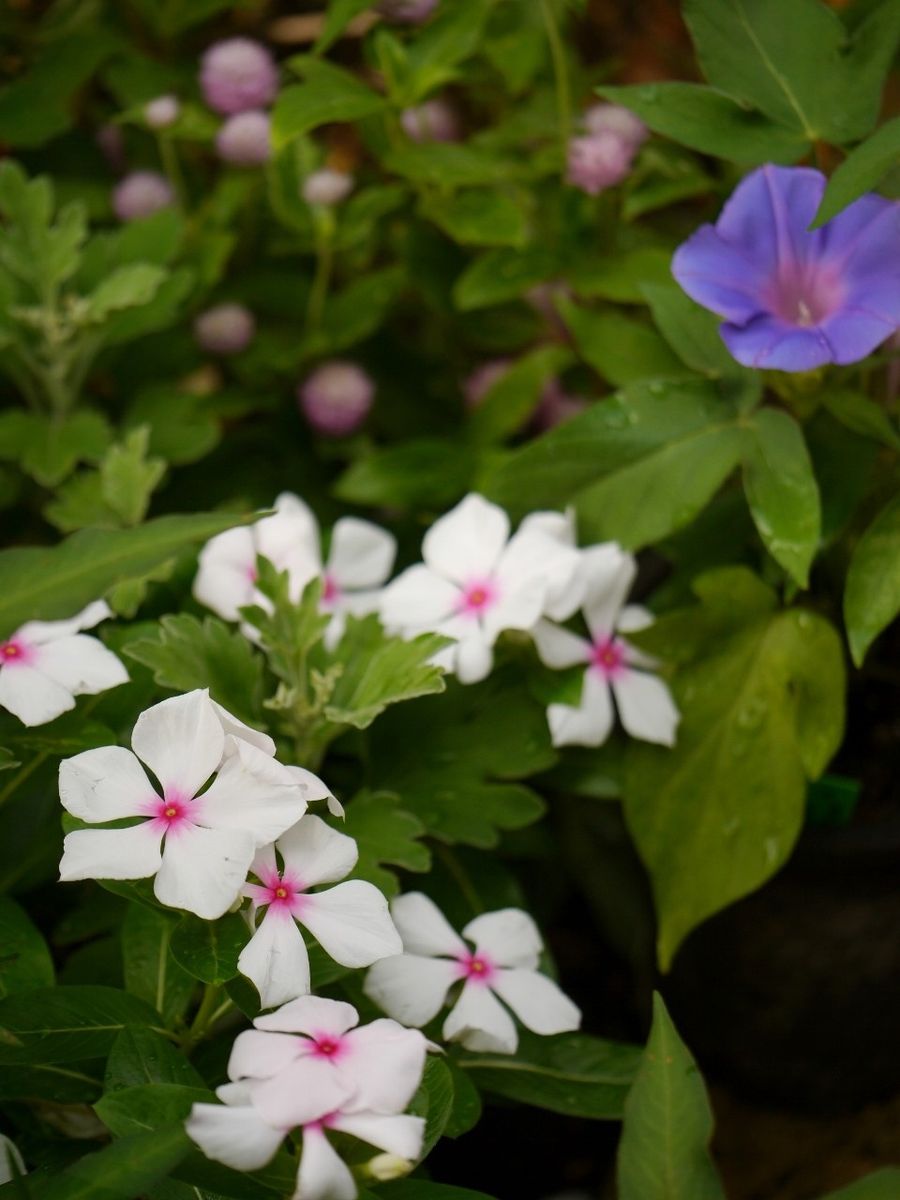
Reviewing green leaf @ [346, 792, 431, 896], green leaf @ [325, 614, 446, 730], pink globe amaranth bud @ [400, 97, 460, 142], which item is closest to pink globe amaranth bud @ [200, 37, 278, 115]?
pink globe amaranth bud @ [400, 97, 460, 142]

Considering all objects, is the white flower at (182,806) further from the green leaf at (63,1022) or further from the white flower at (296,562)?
the white flower at (296,562)

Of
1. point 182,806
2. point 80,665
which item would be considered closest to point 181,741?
point 182,806

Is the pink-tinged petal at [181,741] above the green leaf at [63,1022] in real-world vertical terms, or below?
above

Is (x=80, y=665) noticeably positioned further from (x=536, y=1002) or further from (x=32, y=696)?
(x=536, y=1002)

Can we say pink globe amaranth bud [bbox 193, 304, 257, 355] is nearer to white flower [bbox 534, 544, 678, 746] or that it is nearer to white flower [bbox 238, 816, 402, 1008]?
white flower [bbox 534, 544, 678, 746]

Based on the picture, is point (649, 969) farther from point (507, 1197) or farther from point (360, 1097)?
point (360, 1097)

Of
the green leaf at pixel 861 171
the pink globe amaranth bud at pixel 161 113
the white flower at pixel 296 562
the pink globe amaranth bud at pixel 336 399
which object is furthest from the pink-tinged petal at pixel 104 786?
the pink globe amaranth bud at pixel 161 113

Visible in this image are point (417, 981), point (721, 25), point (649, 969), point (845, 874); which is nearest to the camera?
point (417, 981)

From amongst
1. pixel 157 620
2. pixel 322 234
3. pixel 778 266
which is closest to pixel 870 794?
pixel 778 266
